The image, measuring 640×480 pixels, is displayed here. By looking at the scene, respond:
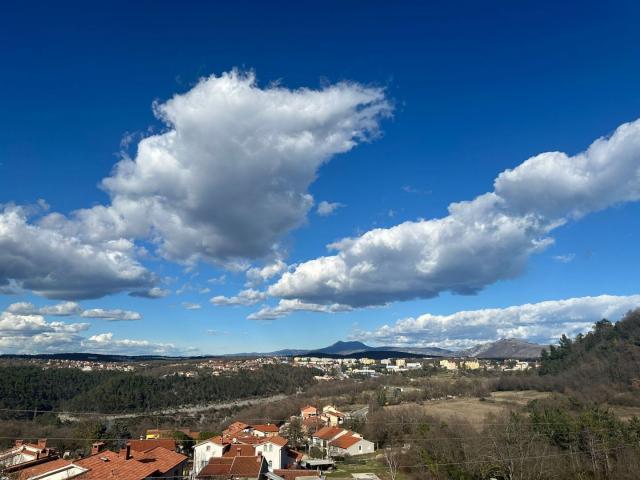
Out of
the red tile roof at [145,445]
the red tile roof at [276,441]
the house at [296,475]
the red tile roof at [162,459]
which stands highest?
the red tile roof at [162,459]

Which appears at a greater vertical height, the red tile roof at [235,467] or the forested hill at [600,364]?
the forested hill at [600,364]

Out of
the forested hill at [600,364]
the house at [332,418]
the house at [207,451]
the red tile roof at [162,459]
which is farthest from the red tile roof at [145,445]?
the forested hill at [600,364]

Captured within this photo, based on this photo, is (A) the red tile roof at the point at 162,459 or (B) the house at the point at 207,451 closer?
(A) the red tile roof at the point at 162,459

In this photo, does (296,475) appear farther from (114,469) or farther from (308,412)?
(308,412)

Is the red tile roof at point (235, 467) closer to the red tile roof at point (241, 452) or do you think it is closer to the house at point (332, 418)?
the red tile roof at point (241, 452)

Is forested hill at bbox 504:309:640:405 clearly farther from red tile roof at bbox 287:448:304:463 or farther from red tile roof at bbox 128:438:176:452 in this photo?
red tile roof at bbox 128:438:176:452

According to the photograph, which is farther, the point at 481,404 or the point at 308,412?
the point at 481,404

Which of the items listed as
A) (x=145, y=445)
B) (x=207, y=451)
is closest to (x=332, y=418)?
(x=207, y=451)
